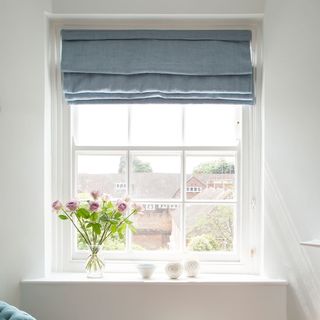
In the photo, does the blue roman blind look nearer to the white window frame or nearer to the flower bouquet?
the white window frame

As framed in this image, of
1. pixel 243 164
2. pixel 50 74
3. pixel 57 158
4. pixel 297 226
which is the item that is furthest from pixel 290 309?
pixel 50 74

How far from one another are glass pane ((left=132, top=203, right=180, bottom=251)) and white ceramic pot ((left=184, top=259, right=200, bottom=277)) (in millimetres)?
240

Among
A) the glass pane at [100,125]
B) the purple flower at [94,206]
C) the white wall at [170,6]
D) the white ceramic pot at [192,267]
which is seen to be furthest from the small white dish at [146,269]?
the white wall at [170,6]

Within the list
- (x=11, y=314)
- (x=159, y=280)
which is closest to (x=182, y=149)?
(x=159, y=280)

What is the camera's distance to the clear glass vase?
11.1 feet

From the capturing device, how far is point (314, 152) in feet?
10.2

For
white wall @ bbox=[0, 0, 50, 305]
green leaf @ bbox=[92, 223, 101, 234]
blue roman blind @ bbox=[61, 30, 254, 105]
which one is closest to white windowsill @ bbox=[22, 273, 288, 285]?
white wall @ bbox=[0, 0, 50, 305]

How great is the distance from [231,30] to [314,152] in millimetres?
963

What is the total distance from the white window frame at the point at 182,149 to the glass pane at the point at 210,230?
2.5 inches

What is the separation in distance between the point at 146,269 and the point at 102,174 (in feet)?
2.24

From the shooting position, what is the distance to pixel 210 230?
3.63 m

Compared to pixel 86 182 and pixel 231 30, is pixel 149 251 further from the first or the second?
pixel 231 30

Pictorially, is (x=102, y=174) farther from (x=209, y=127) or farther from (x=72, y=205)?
(x=209, y=127)

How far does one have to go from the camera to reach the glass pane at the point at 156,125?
365 centimetres
